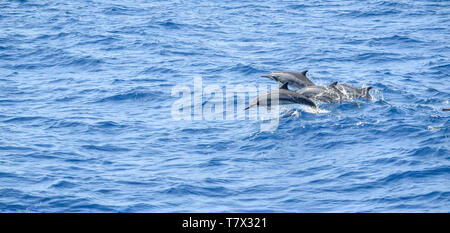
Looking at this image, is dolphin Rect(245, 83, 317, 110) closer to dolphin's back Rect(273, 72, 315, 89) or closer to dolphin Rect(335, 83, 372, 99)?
dolphin Rect(335, 83, 372, 99)

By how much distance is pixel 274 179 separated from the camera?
619 inches

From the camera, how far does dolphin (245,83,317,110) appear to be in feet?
64.9

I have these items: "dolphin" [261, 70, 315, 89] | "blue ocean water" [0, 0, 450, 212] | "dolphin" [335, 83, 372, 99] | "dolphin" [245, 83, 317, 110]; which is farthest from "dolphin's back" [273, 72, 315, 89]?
"dolphin" [245, 83, 317, 110]

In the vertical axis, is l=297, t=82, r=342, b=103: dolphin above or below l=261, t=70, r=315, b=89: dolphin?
below

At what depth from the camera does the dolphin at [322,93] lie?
20891 mm

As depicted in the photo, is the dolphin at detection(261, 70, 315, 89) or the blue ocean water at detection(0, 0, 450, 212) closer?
the blue ocean water at detection(0, 0, 450, 212)

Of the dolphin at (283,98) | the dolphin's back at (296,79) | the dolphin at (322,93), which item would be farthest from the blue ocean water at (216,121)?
the dolphin's back at (296,79)

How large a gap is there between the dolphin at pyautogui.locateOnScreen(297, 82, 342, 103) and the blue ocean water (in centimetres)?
36

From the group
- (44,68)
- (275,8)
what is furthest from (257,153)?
(275,8)

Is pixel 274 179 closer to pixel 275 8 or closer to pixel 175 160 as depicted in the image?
pixel 175 160

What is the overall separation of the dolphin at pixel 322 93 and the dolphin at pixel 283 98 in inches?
27.3

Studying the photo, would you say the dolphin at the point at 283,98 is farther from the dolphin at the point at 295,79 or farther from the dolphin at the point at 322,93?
the dolphin at the point at 295,79

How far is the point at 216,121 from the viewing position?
2045 cm

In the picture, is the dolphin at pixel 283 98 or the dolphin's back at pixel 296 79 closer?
the dolphin at pixel 283 98
